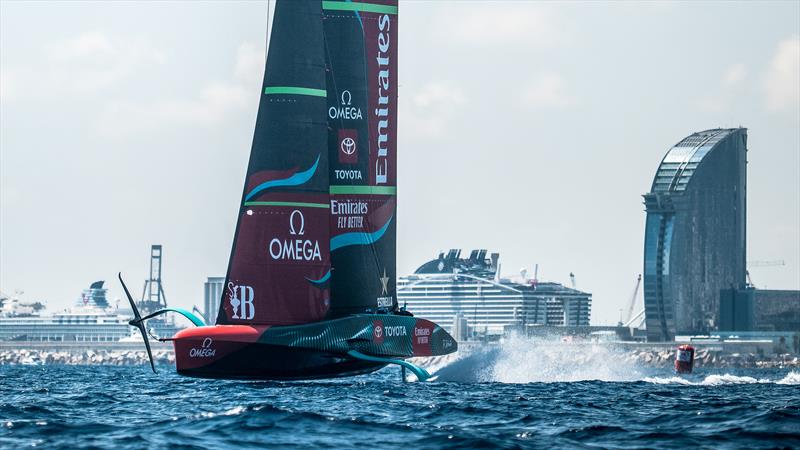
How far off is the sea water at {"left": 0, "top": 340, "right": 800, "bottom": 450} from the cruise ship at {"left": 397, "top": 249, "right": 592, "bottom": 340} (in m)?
130

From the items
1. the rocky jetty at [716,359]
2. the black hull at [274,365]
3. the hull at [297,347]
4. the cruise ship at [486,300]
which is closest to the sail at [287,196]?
the hull at [297,347]

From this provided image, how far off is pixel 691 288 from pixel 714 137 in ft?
60.6

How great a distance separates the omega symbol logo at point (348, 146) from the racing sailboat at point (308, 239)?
31mm

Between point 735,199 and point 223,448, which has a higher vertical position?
point 735,199

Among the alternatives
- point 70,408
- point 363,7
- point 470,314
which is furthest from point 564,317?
point 70,408

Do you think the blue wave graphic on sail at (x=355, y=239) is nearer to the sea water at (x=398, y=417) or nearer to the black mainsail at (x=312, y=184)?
the black mainsail at (x=312, y=184)

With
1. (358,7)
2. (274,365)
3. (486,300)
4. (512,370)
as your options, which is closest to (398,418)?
(274,365)

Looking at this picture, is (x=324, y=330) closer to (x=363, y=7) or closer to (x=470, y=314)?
(x=363, y=7)

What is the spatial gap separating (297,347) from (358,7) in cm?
999

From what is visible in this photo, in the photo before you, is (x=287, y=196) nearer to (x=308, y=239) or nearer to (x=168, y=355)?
(x=308, y=239)

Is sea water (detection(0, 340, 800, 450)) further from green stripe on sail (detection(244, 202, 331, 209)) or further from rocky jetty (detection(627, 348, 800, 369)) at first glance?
rocky jetty (detection(627, 348, 800, 369))

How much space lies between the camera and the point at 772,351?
502 feet

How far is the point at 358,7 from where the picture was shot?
39.8 m

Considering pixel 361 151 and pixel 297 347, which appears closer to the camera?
pixel 297 347
